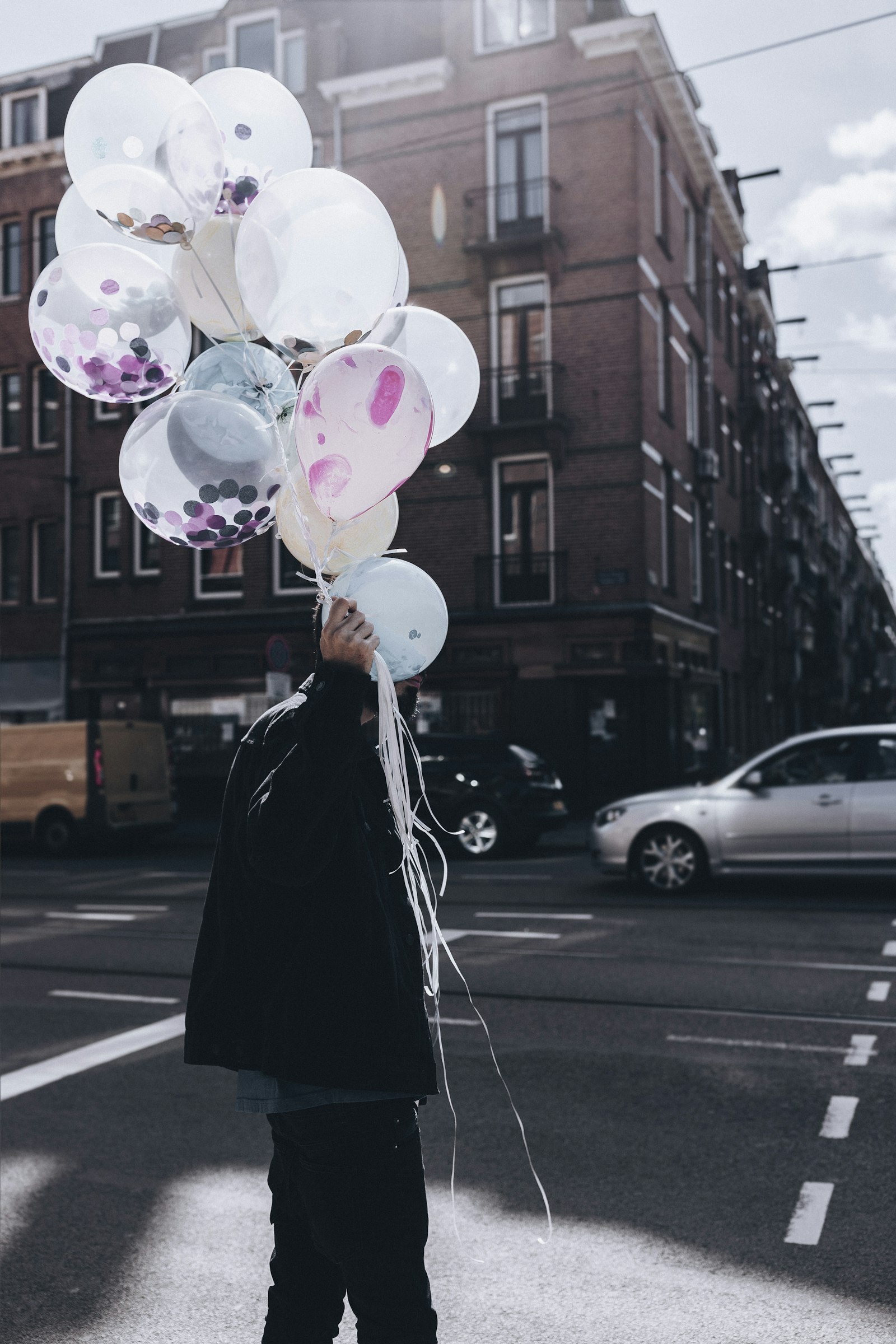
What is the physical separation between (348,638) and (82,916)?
9583mm

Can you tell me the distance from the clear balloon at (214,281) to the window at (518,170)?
1978 cm

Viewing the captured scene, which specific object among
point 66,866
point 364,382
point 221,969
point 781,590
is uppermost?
point 781,590

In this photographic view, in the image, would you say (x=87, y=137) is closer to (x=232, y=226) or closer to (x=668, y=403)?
(x=232, y=226)

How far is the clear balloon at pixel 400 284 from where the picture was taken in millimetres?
3152

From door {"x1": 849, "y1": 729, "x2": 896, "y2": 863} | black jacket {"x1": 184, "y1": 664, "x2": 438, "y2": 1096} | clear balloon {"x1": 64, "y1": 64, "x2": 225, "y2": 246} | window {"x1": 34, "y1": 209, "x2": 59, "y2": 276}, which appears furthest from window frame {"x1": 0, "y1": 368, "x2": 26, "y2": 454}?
black jacket {"x1": 184, "y1": 664, "x2": 438, "y2": 1096}

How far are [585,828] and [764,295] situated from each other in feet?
78.5

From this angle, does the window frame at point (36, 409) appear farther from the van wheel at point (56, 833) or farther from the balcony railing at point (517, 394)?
the van wheel at point (56, 833)

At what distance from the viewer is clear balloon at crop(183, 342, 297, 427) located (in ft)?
10.0

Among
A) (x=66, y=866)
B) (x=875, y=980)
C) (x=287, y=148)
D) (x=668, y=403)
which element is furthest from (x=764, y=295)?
(x=287, y=148)

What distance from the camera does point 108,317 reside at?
304 centimetres

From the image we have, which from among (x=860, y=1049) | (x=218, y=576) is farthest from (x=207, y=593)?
(x=860, y=1049)

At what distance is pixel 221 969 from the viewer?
2.34 m

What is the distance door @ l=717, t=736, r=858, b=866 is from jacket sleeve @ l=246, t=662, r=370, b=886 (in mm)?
9386

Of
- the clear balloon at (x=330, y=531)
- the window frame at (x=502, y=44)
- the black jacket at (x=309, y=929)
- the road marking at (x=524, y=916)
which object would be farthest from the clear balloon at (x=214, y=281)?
the window frame at (x=502, y=44)
